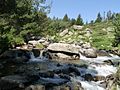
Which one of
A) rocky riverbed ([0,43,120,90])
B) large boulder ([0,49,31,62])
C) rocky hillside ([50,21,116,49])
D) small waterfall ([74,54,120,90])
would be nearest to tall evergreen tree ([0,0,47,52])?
large boulder ([0,49,31,62])

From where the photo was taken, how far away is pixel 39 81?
72.1 ft

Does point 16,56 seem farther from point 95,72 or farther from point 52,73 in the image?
point 52,73

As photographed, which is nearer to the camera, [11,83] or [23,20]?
[11,83]

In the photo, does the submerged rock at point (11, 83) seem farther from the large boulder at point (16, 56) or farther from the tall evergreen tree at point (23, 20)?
the tall evergreen tree at point (23, 20)

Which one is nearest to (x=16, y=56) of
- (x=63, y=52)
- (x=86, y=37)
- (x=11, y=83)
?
(x=63, y=52)

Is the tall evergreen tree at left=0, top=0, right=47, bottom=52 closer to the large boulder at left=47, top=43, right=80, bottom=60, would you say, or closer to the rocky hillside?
the large boulder at left=47, top=43, right=80, bottom=60

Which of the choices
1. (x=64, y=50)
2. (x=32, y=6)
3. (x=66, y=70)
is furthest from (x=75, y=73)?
(x=32, y=6)

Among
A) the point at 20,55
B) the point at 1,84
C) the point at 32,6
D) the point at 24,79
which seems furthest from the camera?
the point at 32,6

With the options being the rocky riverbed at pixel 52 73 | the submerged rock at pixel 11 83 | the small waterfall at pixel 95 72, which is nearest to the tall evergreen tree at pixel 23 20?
the rocky riverbed at pixel 52 73

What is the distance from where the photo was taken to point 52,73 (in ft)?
80.2

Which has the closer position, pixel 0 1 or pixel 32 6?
pixel 0 1

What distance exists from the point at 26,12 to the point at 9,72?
29008 millimetres

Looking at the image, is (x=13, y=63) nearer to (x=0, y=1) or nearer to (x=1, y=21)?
(x=1, y=21)

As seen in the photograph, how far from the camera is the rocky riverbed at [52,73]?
20653mm
